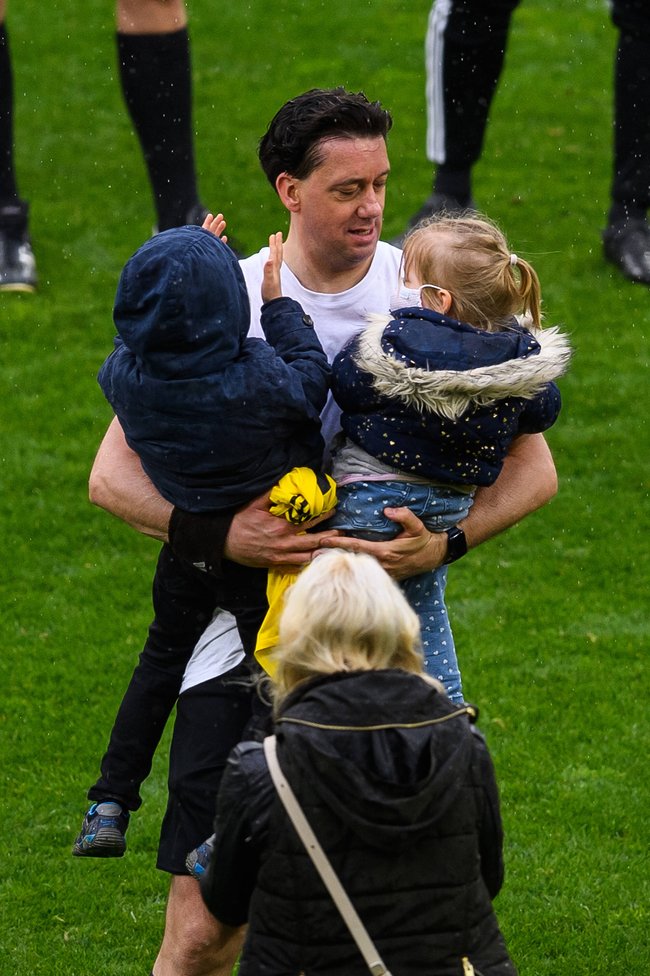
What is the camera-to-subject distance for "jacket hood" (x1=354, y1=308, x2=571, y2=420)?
3318 millimetres

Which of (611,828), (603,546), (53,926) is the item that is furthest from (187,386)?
(603,546)

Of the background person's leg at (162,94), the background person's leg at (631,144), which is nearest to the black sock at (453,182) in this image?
the background person's leg at (631,144)

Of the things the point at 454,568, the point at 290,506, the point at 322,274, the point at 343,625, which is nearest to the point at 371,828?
the point at 343,625

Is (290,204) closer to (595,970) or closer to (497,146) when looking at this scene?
(595,970)

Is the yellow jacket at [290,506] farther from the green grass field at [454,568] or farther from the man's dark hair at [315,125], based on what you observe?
the green grass field at [454,568]

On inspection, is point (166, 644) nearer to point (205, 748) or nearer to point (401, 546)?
point (205, 748)

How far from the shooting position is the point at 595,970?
4.65 m

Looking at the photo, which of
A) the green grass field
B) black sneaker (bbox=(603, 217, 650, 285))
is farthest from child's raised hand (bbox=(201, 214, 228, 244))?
black sneaker (bbox=(603, 217, 650, 285))

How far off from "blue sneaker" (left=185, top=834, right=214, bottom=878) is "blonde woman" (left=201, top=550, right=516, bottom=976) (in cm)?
82

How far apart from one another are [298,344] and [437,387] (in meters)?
0.34

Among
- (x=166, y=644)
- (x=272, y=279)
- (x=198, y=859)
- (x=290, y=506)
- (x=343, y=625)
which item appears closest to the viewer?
(x=343, y=625)

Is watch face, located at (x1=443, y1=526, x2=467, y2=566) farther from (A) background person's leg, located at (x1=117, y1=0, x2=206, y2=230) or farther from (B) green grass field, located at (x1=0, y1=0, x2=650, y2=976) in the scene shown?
(A) background person's leg, located at (x1=117, y1=0, x2=206, y2=230)

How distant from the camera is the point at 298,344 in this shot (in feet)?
11.4

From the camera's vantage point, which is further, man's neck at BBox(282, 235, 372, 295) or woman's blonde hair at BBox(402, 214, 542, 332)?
man's neck at BBox(282, 235, 372, 295)
